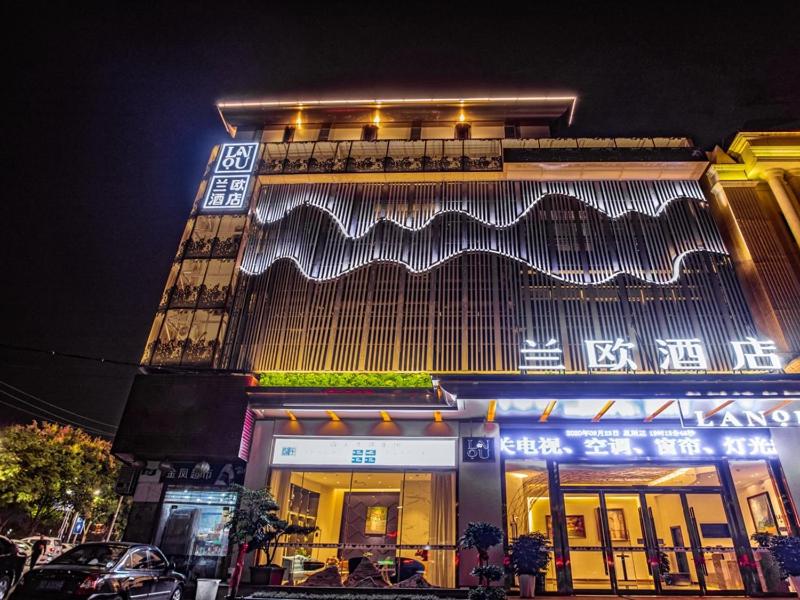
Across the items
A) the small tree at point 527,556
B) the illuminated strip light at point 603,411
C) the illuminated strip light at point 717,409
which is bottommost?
the small tree at point 527,556

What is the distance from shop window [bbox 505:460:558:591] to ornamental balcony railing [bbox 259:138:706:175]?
981 cm

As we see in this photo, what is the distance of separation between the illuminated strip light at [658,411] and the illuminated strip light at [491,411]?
379 cm

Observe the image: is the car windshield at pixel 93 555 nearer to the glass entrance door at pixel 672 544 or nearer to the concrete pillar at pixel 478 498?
the concrete pillar at pixel 478 498

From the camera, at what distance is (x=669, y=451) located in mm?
11328

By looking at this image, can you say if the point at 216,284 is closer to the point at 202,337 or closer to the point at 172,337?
the point at 202,337

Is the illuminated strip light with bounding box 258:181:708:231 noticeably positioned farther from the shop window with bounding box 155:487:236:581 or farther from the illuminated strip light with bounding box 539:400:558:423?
the shop window with bounding box 155:487:236:581

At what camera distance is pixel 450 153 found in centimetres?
1653

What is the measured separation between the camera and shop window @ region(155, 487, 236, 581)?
11195mm

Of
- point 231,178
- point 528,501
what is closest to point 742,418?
point 528,501

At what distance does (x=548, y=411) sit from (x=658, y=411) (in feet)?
8.39

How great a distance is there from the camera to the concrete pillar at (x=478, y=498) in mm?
10297

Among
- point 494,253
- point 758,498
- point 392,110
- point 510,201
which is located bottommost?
point 758,498

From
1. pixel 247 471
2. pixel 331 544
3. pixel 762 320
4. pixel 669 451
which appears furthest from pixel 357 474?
pixel 762 320

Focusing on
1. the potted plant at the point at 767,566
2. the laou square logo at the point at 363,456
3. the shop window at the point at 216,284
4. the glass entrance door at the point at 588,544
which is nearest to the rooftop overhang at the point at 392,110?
the shop window at the point at 216,284
